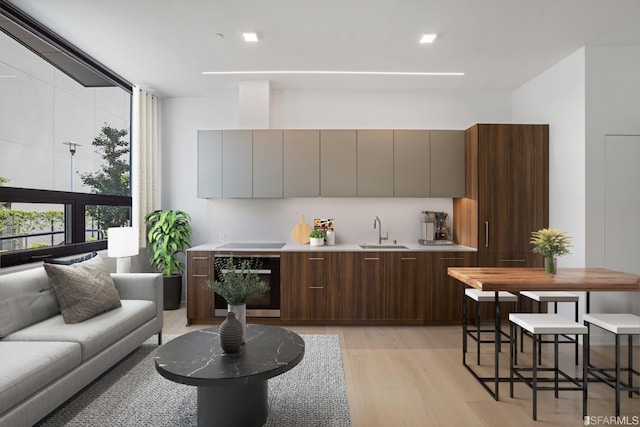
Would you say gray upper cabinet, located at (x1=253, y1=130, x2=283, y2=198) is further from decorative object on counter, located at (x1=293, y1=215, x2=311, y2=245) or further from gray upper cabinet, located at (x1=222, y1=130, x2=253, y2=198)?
decorative object on counter, located at (x1=293, y1=215, x2=311, y2=245)

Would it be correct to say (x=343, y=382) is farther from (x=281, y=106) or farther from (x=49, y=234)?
(x=281, y=106)

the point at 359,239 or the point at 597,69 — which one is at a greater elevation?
the point at 597,69

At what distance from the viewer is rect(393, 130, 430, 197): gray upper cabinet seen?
4648 mm

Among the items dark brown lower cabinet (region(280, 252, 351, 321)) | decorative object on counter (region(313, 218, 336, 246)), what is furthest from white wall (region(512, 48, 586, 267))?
decorative object on counter (region(313, 218, 336, 246))

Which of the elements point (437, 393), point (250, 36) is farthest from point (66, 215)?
point (437, 393)

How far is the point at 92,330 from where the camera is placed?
268 cm

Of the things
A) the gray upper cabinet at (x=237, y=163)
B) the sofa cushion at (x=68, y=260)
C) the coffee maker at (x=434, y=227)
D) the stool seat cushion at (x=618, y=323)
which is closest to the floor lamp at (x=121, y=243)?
the sofa cushion at (x=68, y=260)

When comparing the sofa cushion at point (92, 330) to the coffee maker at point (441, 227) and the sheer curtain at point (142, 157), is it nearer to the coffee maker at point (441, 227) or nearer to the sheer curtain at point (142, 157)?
the sheer curtain at point (142, 157)

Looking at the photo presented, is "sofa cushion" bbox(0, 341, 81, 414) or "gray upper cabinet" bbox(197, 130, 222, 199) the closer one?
"sofa cushion" bbox(0, 341, 81, 414)

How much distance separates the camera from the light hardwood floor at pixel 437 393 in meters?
2.42

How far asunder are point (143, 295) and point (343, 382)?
203 centimetres

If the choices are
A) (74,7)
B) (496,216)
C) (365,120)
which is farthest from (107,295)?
(496,216)

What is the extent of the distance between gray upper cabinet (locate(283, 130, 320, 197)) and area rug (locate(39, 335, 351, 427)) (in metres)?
2.12

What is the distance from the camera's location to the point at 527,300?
427 centimetres
